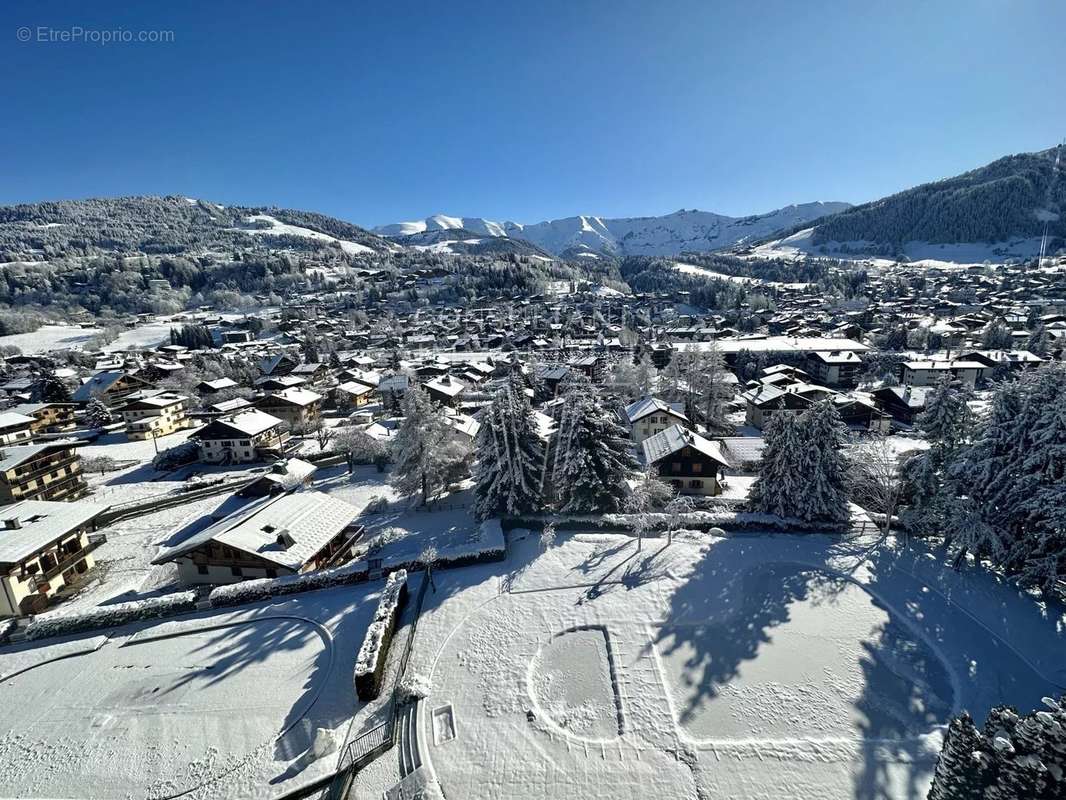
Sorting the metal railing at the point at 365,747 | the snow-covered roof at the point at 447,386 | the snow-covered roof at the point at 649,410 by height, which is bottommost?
the metal railing at the point at 365,747

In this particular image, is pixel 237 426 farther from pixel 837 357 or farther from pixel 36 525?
pixel 837 357

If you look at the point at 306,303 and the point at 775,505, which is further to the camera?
the point at 306,303

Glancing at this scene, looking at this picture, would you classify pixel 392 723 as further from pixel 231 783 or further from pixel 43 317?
pixel 43 317

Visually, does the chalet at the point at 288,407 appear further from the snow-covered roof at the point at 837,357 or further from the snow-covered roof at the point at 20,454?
the snow-covered roof at the point at 837,357

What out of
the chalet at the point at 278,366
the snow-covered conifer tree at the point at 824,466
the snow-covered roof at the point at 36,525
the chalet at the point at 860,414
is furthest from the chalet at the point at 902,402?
the chalet at the point at 278,366

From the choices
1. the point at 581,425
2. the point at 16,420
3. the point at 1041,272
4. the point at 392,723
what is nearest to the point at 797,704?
the point at 392,723

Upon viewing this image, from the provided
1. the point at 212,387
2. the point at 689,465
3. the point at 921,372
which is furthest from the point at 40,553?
the point at 921,372
